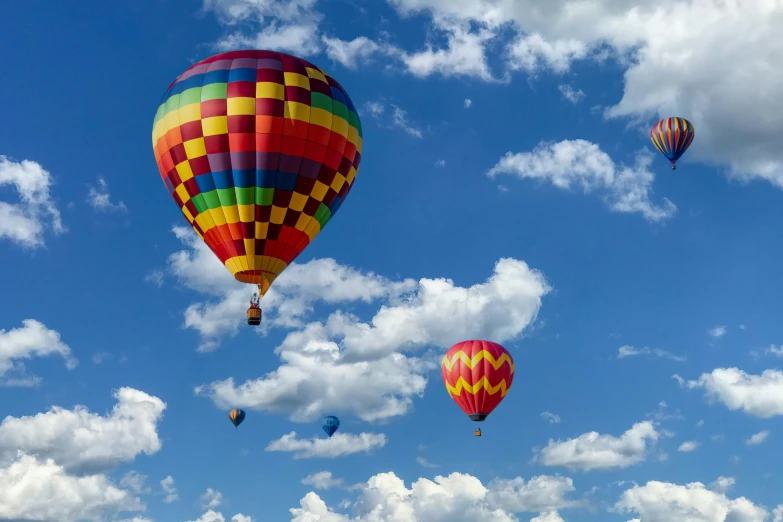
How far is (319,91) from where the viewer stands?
49688mm

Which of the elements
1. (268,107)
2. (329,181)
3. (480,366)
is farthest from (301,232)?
(480,366)

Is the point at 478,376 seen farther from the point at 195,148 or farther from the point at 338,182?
the point at 195,148

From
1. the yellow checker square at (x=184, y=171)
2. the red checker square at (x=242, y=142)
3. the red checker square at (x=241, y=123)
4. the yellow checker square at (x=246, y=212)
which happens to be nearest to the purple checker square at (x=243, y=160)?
the red checker square at (x=242, y=142)

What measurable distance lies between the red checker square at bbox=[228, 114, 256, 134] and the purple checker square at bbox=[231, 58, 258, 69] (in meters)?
2.84

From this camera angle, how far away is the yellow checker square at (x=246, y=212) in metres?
48.0

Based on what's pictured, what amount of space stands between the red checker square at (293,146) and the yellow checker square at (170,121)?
5.49 metres

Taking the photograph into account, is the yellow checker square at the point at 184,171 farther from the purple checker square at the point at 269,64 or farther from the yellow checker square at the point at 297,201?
the purple checker square at the point at 269,64

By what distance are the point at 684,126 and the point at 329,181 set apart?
3836 cm

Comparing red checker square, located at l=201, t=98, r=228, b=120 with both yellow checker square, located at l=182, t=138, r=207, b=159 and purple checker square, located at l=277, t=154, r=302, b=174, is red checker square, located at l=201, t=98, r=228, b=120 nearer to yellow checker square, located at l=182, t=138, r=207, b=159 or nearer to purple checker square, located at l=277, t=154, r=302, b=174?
yellow checker square, located at l=182, t=138, r=207, b=159

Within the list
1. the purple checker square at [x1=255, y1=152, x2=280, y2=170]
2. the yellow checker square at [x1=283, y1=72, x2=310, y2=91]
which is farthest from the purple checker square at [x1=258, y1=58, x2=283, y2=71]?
the purple checker square at [x1=255, y1=152, x2=280, y2=170]

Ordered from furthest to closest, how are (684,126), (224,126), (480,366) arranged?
1. (684,126)
2. (480,366)
3. (224,126)

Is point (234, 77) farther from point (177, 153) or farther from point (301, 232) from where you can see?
point (301, 232)

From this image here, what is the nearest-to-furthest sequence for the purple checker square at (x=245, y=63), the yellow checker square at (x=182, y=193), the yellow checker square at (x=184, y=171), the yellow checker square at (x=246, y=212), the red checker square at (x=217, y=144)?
1. the red checker square at (x=217, y=144)
2. the yellow checker square at (x=246, y=212)
3. the yellow checker square at (x=184, y=171)
4. the purple checker square at (x=245, y=63)
5. the yellow checker square at (x=182, y=193)

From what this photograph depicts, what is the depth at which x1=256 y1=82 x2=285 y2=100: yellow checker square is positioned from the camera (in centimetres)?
4825
